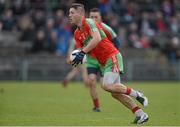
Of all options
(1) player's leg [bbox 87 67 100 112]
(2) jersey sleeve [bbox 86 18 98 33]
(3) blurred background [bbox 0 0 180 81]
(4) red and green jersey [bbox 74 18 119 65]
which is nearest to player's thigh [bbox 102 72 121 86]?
(4) red and green jersey [bbox 74 18 119 65]

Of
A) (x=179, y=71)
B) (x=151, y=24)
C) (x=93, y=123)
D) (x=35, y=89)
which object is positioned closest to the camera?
(x=93, y=123)

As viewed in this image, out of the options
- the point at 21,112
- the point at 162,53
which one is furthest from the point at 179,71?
the point at 21,112

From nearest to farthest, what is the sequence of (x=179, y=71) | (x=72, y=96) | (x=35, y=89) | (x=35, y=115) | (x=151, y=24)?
(x=35, y=115) < (x=72, y=96) < (x=35, y=89) < (x=179, y=71) < (x=151, y=24)

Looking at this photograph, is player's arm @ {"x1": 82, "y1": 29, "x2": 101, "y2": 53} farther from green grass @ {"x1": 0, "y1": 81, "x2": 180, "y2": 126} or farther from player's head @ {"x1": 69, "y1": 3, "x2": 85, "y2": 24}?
green grass @ {"x1": 0, "y1": 81, "x2": 180, "y2": 126}

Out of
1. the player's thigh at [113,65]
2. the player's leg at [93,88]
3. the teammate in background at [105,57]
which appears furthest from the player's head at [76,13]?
the player's leg at [93,88]

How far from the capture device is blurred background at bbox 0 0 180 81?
34.5m

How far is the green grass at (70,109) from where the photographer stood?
49.9 ft

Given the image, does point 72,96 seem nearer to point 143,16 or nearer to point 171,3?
point 143,16

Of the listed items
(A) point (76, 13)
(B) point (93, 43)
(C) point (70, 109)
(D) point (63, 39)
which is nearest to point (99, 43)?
(B) point (93, 43)

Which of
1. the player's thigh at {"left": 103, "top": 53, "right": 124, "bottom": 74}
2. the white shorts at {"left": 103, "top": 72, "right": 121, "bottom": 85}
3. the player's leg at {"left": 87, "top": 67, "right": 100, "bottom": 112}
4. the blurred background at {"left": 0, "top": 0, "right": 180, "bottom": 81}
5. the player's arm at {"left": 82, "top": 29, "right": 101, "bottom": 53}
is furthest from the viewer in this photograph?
the blurred background at {"left": 0, "top": 0, "right": 180, "bottom": 81}

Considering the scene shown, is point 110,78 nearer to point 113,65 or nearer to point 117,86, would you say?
point 117,86

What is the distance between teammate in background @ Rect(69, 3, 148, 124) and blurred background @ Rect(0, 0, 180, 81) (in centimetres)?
1780

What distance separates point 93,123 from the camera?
48.1 feet

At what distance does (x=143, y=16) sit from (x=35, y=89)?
11.5m
